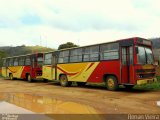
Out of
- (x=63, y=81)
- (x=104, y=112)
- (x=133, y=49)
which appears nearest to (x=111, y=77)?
(x=133, y=49)

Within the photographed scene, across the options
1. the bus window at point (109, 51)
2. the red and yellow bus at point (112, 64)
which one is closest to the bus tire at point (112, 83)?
the red and yellow bus at point (112, 64)

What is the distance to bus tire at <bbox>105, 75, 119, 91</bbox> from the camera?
53.2ft

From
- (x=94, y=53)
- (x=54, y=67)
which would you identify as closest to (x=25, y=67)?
(x=54, y=67)

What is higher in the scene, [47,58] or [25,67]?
[47,58]

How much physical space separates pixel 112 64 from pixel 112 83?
1.15m

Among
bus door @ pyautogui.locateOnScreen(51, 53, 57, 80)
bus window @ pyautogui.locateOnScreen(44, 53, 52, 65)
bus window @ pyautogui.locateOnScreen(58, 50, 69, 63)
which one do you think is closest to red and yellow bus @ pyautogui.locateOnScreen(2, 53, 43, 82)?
bus window @ pyautogui.locateOnScreen(44, 53, 52, 65)

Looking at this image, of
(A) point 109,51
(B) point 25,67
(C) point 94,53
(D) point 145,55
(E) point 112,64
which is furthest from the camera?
(B) point 25,67

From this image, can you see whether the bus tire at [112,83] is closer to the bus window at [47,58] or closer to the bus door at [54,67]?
the bus door at [54,67]

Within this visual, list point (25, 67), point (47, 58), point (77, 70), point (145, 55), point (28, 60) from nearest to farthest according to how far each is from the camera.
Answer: point (145, 55)
point (77, 70)
point (47, 58)
point (28, 60)
point (25, 67)

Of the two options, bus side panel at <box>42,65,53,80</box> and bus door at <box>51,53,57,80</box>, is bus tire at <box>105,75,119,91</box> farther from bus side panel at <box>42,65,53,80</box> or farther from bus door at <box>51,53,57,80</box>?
bus side panel at <box>42,65,53,80</box>

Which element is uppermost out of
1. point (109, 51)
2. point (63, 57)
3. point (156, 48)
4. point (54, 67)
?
point (156, 48)

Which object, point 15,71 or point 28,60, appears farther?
point 15,71

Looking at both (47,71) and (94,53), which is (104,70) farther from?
(47,71)

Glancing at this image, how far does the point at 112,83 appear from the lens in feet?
54.2
